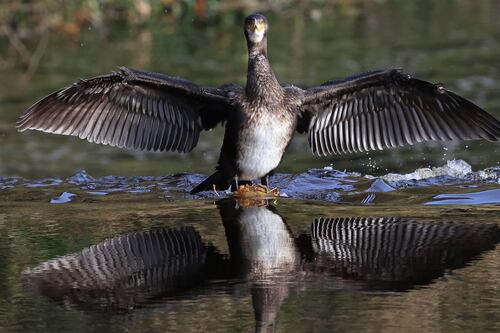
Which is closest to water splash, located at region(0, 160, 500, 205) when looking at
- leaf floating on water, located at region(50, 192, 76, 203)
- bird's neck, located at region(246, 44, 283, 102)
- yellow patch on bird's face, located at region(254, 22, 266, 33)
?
leaf floating on water, located at region(50, 192, 76, 203)

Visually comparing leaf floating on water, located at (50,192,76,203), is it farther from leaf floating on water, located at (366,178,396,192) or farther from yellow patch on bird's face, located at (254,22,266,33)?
leaf floating on water, located at (366,178,396,192)

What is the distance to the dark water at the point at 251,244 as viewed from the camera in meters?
4.77

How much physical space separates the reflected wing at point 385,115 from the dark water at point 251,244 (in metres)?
0.33

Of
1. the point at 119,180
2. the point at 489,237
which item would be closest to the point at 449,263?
the point at 489,237

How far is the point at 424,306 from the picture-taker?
480 centimetres

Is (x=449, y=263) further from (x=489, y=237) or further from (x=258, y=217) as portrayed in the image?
(x=258, y=217)

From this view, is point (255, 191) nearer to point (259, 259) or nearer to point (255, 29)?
point (255, 29)

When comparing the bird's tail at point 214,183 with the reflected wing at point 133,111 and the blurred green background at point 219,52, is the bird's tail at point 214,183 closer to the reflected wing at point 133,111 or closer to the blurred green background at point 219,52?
the reflected wing at point 133,111

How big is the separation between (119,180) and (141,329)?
15.5 feet

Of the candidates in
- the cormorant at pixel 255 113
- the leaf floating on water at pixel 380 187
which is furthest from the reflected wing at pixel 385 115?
the leaf floating on water at pixel 380 187

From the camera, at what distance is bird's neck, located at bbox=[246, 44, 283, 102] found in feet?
26.5

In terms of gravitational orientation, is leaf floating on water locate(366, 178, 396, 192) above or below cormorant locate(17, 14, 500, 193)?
below

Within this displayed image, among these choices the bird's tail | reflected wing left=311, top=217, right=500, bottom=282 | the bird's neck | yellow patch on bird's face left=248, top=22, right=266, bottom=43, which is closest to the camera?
reflected wing left=311, top=217, right=500, bottom=282

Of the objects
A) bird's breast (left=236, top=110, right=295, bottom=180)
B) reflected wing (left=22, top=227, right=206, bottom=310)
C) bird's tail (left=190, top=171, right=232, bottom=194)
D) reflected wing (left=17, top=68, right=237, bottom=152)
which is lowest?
reflected wing (left=22, top=227, right=206, bottom=310)
